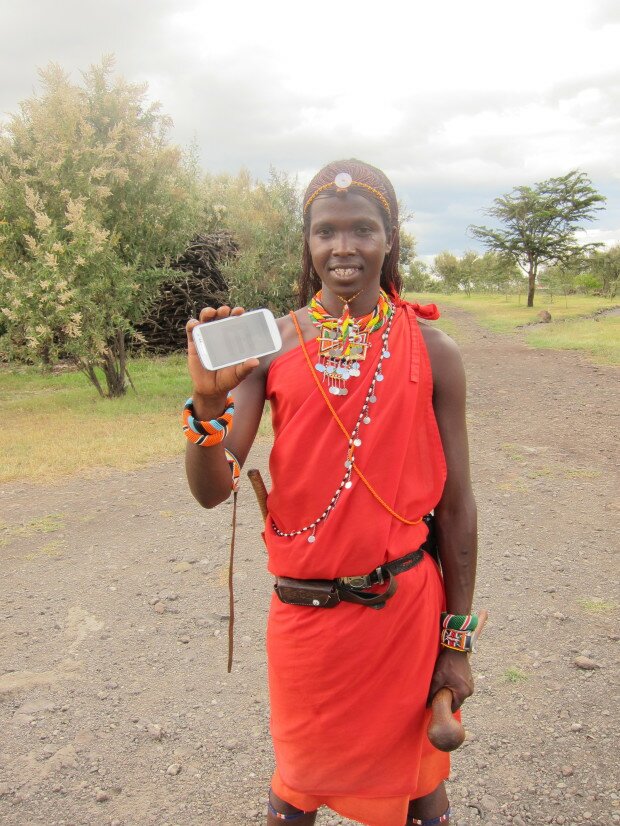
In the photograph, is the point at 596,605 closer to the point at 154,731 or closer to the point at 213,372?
the point at 154,731

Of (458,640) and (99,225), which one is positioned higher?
(99,225)

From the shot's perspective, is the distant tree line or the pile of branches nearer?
the distant tree line

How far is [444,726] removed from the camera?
60.5 inches

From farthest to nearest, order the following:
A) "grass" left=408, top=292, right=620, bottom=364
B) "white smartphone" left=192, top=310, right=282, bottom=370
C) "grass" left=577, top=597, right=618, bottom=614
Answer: "grass" left=408, top=292, right=620, bottom=364 → "grass" left=577, top=597, right=618, bottom=614 → "white smartphone" left=192, top=310, right=282, bottom=370

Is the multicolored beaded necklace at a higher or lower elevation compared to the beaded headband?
lower

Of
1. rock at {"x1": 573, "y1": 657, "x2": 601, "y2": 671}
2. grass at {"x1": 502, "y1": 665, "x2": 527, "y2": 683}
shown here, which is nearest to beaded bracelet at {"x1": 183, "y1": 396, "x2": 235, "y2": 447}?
grass at {"x1": 502, "y1": 665, "x2": 527, "y2": 683}

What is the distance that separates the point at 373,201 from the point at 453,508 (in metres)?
0.76

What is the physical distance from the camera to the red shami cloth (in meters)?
1.51

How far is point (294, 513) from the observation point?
1542 mm

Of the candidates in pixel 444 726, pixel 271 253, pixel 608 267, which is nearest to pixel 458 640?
pixel 444 726

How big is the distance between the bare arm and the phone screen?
0.45 metres

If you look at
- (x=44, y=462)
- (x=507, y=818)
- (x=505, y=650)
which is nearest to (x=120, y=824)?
(x=507, y=818)

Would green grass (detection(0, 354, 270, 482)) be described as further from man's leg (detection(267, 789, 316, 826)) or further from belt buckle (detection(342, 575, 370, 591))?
belt buckle (detection(342, 575, 370, 591))

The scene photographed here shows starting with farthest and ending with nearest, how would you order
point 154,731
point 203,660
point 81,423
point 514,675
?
point 81,423 < point 203,660 < point 514,675 < point 154,731
